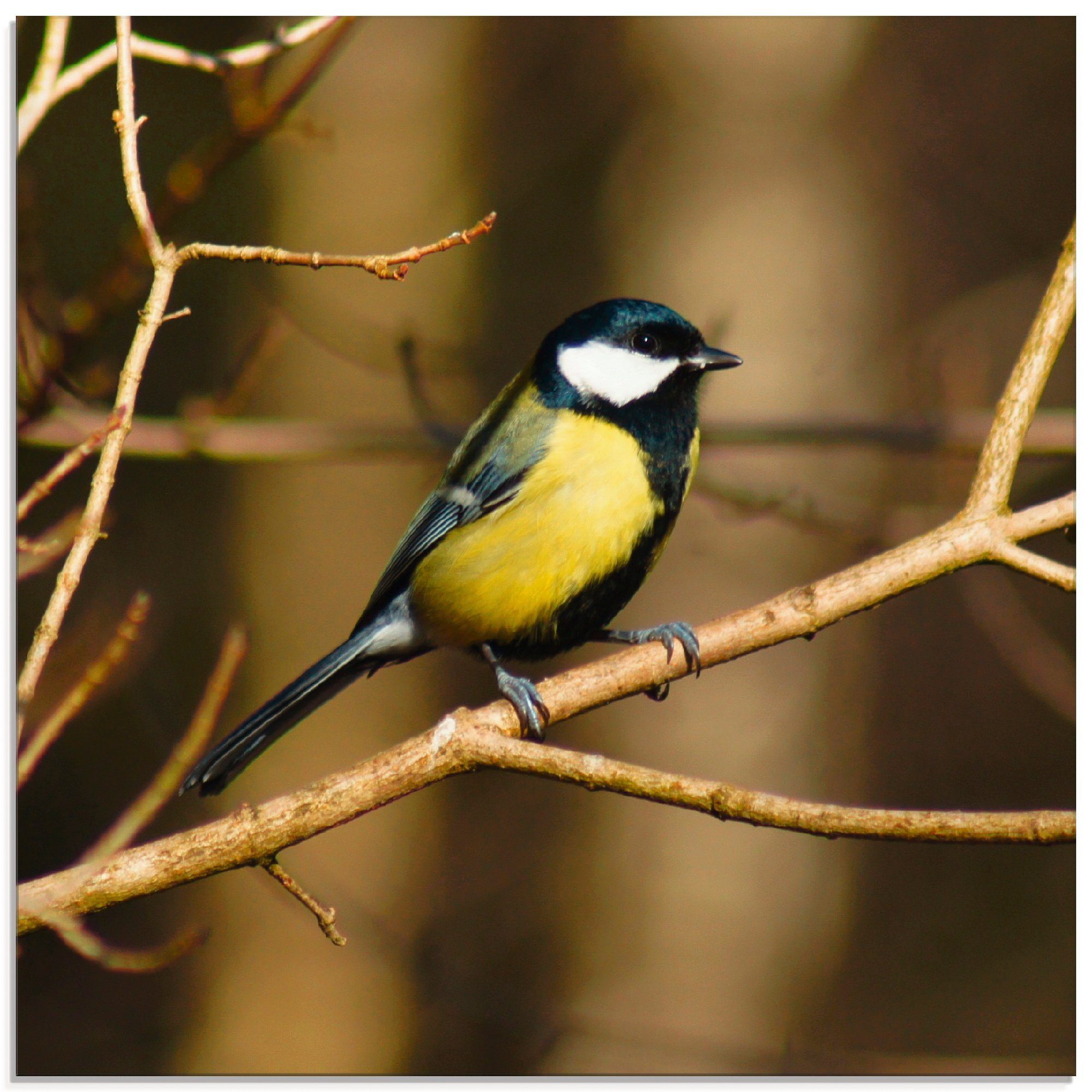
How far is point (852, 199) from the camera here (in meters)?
3.38

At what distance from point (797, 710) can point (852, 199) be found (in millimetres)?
1605

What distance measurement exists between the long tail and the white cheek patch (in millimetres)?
654

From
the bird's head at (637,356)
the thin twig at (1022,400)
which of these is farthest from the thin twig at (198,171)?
the thin twig at (1022,400)

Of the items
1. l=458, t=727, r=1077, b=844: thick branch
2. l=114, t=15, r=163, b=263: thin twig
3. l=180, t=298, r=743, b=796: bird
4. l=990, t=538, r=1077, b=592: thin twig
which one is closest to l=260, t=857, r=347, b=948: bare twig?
l=458, t=727, r=1077, b=844: thick branch

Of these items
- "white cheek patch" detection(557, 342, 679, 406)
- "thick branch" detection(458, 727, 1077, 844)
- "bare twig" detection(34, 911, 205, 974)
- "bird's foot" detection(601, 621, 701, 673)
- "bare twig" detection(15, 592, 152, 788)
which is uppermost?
"white cheek patch" detection(557, 342, 679, 406)

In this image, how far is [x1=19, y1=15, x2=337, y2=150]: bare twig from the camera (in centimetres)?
116

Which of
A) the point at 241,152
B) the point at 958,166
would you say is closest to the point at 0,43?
the point at 241,152

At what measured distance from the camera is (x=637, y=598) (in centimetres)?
338

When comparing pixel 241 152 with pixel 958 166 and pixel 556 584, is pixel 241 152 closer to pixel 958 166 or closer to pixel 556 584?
pixel 556 584

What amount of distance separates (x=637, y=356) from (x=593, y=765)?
101 centimetres

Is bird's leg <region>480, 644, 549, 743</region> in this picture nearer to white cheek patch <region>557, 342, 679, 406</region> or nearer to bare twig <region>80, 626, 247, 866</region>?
bare twig <region>80, 626, 247, 866</region>

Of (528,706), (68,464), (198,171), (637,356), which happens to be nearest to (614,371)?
(637,356)

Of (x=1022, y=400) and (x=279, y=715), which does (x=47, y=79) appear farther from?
(x=1022, y=400)
